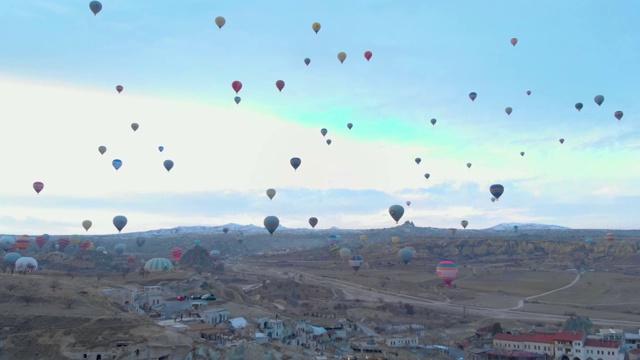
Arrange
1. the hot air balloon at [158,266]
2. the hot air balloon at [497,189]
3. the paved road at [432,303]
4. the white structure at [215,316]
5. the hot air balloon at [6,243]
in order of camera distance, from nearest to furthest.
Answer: the white structure at [215,316] < the paved road at [432,303] < the hot air balloon at [497,189] < the hot air balloon at [158,266] < the hot air balloon at [6,243]

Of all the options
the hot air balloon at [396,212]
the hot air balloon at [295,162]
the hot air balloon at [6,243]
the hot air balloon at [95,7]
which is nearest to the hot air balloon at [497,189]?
the hot air balloon at [396,212]

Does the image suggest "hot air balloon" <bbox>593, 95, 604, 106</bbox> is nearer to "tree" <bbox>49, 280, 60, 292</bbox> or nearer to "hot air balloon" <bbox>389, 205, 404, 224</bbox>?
"hot air balloon" <bbox>389, 205, 404, 224</bbox>

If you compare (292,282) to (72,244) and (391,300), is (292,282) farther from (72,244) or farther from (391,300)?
(72,244)

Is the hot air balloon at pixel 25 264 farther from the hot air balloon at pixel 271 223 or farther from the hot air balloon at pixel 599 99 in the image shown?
the hot air balloon at pixel 599 99

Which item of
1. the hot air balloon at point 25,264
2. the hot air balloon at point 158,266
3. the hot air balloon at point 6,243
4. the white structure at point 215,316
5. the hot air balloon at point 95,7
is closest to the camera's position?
the white structure at point 215,316

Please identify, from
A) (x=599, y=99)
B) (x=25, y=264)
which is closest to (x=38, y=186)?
(x=25, y=264)

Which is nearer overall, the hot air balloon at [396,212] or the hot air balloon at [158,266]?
the hot air balloon at [396,212]
